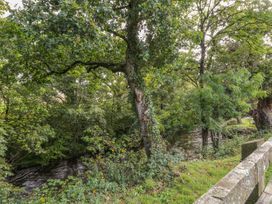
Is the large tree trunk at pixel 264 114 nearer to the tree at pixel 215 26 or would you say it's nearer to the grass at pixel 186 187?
the tree at pixel 215 26

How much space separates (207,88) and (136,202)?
18.7 feet

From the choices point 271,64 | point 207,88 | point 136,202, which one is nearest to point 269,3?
point 271,64

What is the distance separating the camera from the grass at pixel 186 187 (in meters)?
4.18

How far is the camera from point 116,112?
14359 millimetres

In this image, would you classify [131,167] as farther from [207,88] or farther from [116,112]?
[116,112]

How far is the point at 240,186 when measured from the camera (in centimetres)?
126

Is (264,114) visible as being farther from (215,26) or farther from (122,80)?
(122,80)

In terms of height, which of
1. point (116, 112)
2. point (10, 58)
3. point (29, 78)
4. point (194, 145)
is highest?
point (10, 58)

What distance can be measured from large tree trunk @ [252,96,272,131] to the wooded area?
0.06 m

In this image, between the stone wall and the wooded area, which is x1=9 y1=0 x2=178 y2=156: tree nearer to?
the wooded area

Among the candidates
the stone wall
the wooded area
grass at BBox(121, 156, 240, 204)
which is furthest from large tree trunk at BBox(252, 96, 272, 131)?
the stone wall

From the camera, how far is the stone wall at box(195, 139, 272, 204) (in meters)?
1.09

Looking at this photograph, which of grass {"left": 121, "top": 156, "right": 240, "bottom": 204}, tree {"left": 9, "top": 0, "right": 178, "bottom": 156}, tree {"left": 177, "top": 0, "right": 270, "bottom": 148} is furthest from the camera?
tree {"left": 177, "top": 0, "right": 270, "bottom": 148}

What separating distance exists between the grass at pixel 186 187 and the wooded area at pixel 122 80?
0.17m
